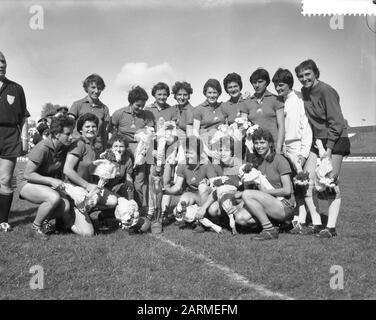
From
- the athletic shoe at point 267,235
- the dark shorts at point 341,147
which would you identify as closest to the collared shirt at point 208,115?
the dark shorts at point 341,147

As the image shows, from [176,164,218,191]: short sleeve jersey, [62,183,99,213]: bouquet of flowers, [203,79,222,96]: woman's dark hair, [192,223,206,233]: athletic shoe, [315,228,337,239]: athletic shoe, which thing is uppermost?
[203,79,222,96]: woman's dark hair

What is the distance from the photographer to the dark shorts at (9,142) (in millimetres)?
5836

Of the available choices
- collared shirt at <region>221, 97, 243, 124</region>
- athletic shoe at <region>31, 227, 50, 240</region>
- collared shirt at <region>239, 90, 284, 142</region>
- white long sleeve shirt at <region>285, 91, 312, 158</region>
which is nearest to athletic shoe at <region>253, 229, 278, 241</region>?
white long sleeve shirt at <region>285, 91, 312, 158</region>

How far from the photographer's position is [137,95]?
6.66m

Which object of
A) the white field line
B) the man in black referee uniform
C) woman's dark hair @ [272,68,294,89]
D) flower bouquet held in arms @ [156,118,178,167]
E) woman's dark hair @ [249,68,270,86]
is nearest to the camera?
the white field line

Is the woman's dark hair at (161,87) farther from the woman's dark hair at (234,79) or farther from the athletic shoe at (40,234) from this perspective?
the athletic shoe at (40,234)

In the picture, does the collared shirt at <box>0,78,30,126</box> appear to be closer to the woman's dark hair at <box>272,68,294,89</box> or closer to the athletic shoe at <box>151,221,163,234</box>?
the athletic shoe at <box>151,221,163,234</box>

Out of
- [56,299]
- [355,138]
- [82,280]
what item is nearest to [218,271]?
[82,280]

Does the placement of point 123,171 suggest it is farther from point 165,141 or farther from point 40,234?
point 40,234

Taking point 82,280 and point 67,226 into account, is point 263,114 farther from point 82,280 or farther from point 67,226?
point 82,280

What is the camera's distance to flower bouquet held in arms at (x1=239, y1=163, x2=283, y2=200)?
5367 millimetres

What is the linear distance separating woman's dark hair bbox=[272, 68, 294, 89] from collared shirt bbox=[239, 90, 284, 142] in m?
0.35

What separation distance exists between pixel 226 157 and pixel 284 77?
1531 mm
